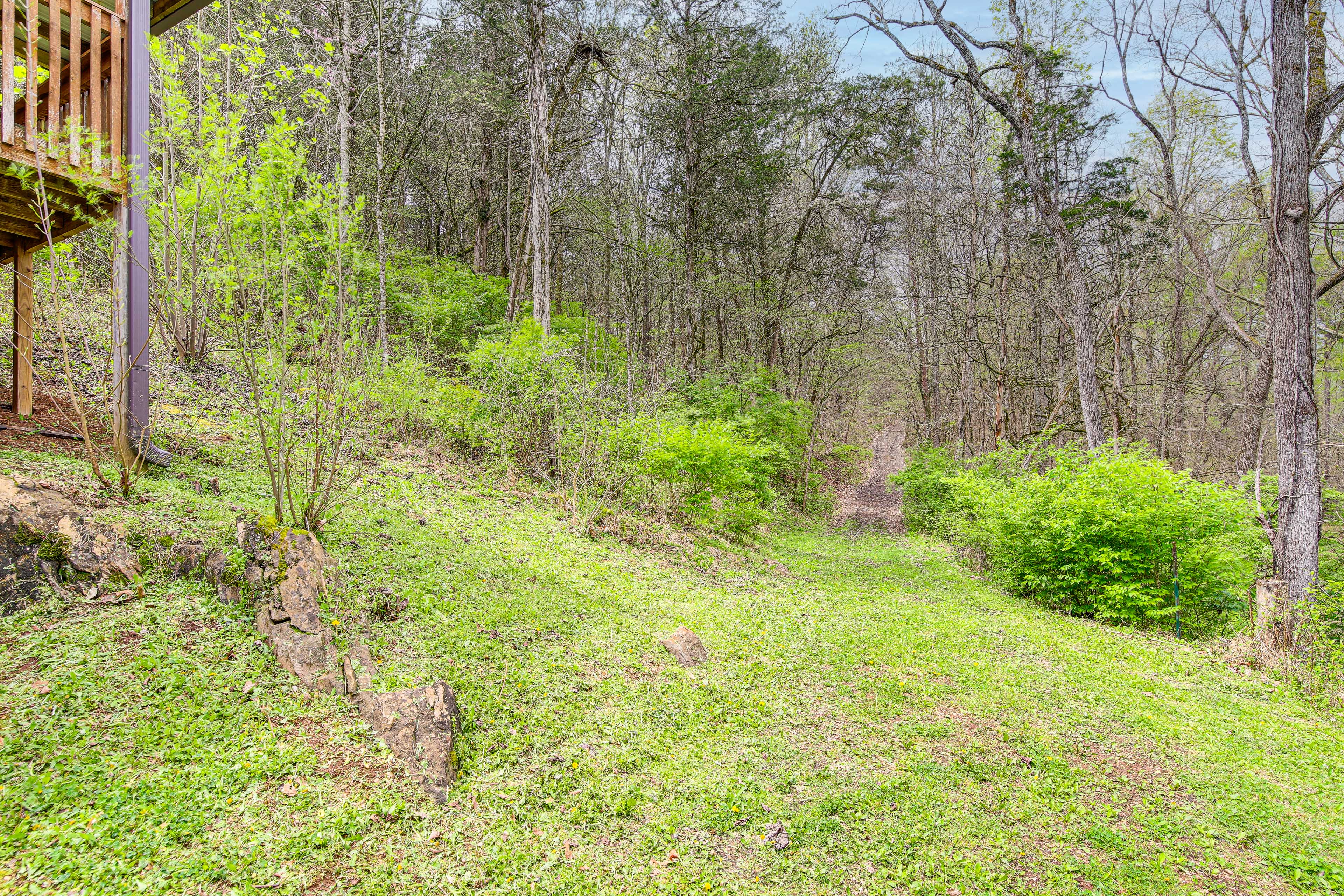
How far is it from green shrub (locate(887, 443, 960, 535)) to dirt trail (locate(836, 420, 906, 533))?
0.53 metres

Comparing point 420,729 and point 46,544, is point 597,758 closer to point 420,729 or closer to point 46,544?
point 420,729

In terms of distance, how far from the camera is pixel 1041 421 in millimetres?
17016

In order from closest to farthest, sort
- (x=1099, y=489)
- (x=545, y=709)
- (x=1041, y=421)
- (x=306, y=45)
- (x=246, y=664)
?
(x=246, y=664)
(x=545, y=709)
(x=1099, y=489)
(x=306, y=45)
(x=1041, y=421)

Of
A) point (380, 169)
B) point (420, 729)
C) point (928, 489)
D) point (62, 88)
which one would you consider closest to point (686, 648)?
point (420, 729)

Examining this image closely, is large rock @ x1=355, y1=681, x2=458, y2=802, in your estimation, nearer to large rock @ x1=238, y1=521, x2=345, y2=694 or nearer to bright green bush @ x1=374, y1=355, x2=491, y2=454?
large rock @ x1=238, y1=521, x2=345, y2=694

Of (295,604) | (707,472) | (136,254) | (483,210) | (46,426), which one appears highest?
(483,210)

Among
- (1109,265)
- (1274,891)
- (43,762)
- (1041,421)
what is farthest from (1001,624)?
(1041,421)

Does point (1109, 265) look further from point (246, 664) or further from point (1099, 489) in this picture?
point (246, 664)

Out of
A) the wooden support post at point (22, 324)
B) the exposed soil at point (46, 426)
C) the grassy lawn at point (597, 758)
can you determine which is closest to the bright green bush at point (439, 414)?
the exposed soil at point (46, 426)

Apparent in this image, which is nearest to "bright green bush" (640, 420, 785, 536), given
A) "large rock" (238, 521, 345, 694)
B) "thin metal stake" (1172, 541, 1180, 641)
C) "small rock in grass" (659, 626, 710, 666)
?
"small rock in grass" (659, 626, 710, 666)

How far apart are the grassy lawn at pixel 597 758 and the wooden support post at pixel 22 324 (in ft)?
4.03

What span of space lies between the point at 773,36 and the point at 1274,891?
60.7 ft

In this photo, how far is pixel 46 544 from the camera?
295 centimetres

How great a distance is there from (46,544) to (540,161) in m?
10.5
